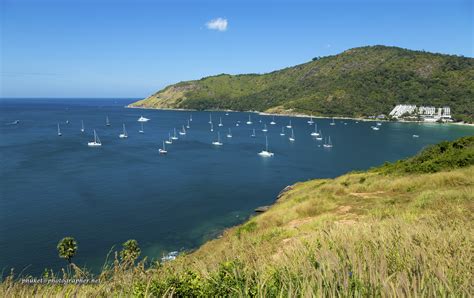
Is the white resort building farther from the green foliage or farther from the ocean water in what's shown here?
the green foliage

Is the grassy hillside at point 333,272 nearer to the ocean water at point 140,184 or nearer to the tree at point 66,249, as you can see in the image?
the ocean water at point 140,184

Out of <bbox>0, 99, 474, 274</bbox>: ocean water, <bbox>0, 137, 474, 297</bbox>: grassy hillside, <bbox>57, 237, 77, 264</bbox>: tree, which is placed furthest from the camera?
<bbox>0, 99, 474, 274</bbox>: ocean water

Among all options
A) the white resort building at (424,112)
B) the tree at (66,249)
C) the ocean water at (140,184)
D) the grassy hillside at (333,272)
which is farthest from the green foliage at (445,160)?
the white resort building at (424,112)

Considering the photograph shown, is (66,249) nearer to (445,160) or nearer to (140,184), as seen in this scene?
(445,160)

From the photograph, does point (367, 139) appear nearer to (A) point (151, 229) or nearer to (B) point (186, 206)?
(B) point (186, 206)

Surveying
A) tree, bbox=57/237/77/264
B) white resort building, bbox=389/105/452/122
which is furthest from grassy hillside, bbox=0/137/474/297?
white resort building, bbox=389/105/452/122

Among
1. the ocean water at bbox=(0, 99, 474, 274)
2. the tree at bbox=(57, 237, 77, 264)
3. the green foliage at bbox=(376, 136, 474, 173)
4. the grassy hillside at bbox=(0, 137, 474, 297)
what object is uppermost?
the grassy hillside at bbox=(0, 137, 474, 297)
